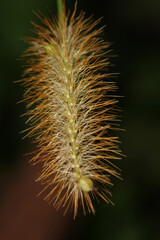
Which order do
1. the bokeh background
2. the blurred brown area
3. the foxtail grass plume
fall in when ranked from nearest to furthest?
1. the foxtail grass plume
2. the bokeh background
3. the blurred brown area

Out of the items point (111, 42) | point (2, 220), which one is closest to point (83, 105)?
point (111, 42)

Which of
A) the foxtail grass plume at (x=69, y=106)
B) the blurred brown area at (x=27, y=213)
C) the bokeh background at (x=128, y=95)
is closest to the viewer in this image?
the foxtail grass plume at (x=69, y=106)

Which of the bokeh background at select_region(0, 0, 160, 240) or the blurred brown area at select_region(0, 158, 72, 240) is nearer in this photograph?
the bokeh background at select_region(0, 0, 160, 240)

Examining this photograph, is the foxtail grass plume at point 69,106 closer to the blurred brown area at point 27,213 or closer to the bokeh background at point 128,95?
the bokeh background at point 128,95

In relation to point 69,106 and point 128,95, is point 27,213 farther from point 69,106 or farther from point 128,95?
point 69,106

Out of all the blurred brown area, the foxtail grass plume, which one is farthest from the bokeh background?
the foxtail grass plume

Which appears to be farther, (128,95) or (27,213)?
(27,213)

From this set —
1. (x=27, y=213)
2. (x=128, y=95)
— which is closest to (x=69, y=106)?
(x=128, y=95)

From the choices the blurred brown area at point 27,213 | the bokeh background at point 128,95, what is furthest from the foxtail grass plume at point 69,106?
the blurred brown area at point 27,213

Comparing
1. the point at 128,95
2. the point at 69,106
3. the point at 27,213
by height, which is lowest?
the point at 27,213

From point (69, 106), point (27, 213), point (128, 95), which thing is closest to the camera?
point (69, 106)

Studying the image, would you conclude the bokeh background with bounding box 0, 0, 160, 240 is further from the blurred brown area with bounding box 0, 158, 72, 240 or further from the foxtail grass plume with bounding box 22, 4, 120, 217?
the foxtail grass plume with bounding box 22, 4, 120, 217
